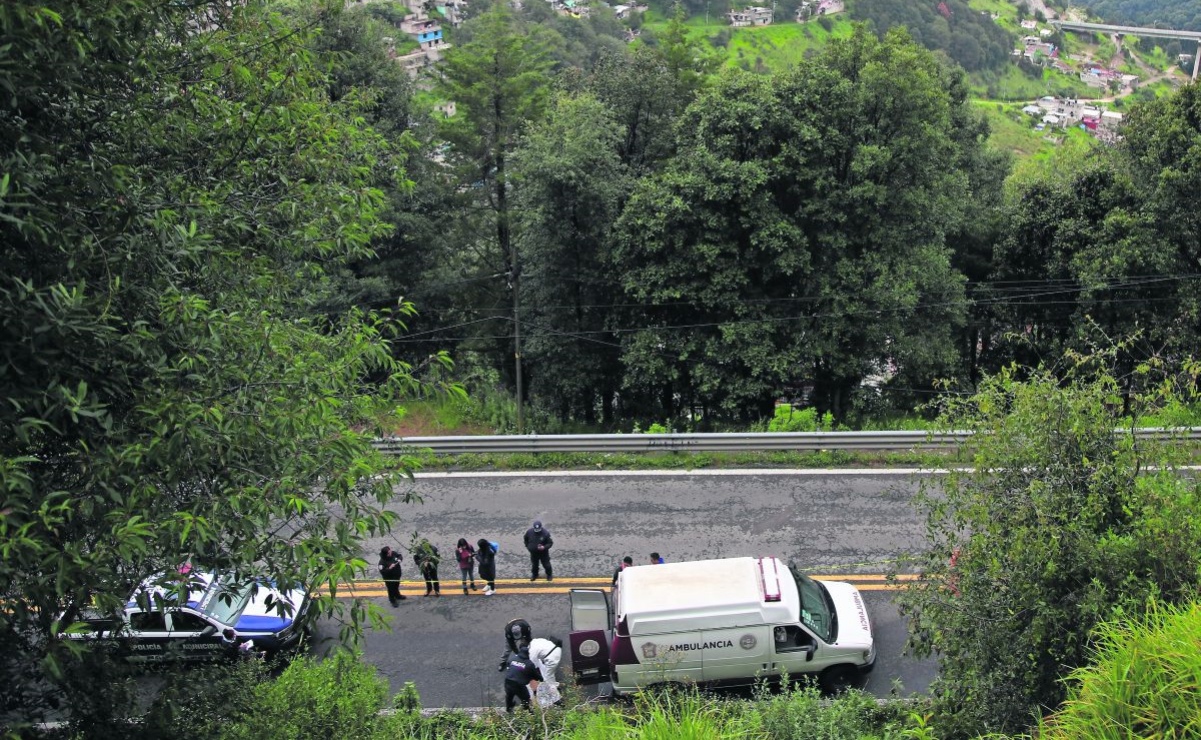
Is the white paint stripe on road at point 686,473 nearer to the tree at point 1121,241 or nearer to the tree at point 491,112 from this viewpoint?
the tree at point 1121,241

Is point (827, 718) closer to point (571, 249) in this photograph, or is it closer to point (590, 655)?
point (590, 655)

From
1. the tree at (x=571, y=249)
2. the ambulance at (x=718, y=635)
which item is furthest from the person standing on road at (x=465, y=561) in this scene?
the tree at (x=571, y=249)

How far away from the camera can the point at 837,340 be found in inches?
862

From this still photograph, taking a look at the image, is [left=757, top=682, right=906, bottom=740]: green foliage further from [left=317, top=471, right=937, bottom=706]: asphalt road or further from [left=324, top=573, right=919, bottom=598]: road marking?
[left=324, top=573, right=919, bottom=598]: road marking

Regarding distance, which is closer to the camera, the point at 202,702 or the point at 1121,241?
the point at 202,702

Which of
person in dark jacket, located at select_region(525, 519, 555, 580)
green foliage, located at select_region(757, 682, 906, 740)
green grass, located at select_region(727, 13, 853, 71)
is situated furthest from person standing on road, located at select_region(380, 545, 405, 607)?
green grass, located at select_region(727, 13, 853, 71)

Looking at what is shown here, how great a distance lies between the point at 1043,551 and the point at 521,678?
19.5 ft

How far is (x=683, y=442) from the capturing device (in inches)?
697

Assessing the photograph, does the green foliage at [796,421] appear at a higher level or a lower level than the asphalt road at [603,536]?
higher

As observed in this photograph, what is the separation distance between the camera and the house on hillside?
114 meters

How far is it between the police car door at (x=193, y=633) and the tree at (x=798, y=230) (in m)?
12.5

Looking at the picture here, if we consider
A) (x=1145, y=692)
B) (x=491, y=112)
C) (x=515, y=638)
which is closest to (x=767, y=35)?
(x=491, y=112)

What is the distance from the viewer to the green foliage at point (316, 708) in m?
7.95

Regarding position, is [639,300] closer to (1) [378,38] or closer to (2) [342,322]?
(1) [378,38]
